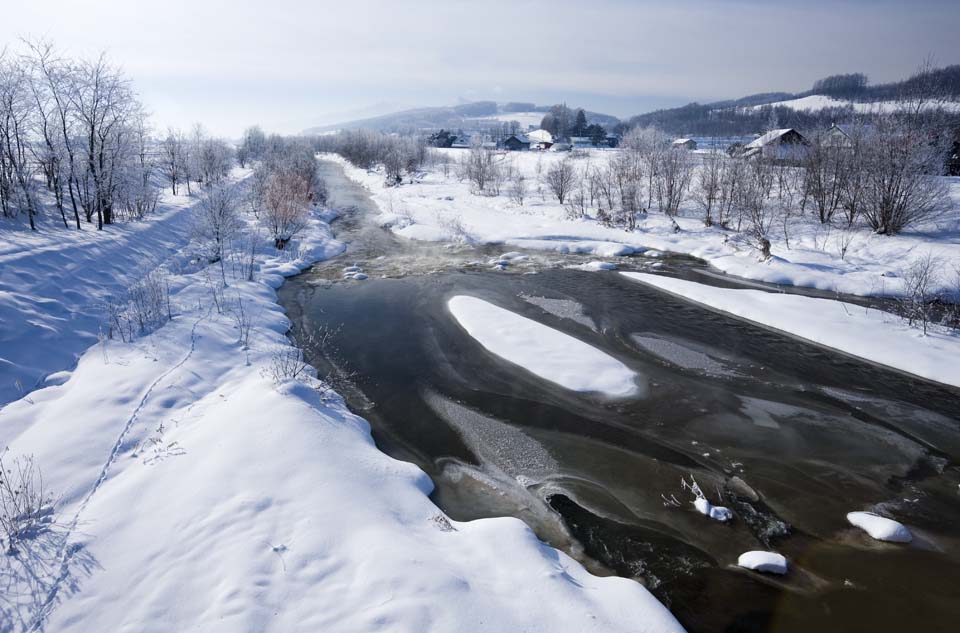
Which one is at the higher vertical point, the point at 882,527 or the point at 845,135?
the point at 845,135

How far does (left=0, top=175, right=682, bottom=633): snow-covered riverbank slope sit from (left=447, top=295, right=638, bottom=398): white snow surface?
17.8 feet

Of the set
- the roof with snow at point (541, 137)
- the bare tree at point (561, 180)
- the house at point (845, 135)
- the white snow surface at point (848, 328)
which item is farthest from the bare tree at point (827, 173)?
the roof with snow at point (541, 137)

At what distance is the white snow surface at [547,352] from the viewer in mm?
12523

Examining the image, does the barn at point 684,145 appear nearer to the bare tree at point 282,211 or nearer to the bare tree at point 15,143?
the bare tree at point 282,211

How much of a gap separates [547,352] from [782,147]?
41233 mm

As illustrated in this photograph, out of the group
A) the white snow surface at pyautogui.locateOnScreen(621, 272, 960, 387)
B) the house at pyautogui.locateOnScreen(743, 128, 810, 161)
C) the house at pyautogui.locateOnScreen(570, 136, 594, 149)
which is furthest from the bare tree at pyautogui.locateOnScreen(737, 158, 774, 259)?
the house at pyautogui.locateOnScreen(570, 136, 594, 149)

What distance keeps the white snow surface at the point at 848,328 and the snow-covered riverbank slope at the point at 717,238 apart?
3958 mm

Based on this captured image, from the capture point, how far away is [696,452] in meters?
9.85

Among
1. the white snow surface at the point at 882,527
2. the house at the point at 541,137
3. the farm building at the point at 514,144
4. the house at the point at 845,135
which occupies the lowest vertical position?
the white snow surface at the point at 882,527

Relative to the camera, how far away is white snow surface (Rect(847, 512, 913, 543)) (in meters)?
7.69

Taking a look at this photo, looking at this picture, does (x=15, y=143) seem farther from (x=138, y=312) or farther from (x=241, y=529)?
(x=241, y=529)

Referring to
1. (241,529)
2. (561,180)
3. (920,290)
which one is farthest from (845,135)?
(241,529)

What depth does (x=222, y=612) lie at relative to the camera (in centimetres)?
516

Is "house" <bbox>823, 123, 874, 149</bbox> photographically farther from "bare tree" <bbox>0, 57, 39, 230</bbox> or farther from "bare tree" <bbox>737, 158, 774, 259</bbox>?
"bare tree" <bbox>0, 57, 39, 230</bbox>
